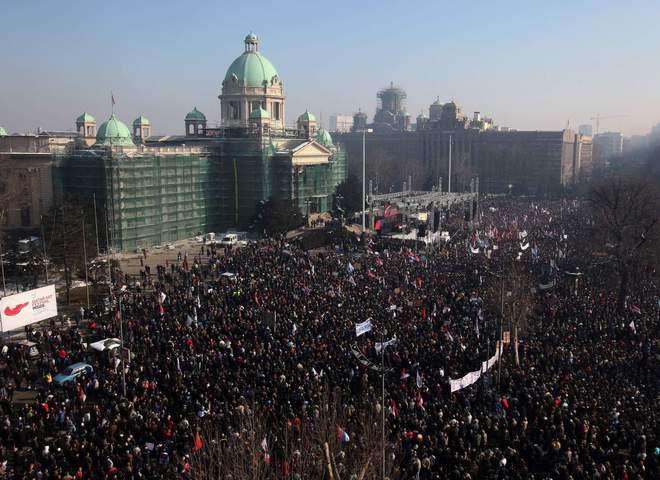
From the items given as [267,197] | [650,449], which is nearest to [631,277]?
[650,449]

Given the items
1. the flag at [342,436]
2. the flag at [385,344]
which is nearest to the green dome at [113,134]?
the flag at [385,344]

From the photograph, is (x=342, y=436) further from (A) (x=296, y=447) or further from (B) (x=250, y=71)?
(B) (x=250, y=71)

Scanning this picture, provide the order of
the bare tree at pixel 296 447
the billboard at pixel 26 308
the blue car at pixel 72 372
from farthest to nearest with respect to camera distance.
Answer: the billboard at pixel 26 308 < the blue car at pixel 72 372 < the bare tree at pixel 296 447

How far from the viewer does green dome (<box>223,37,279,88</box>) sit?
71.0 m

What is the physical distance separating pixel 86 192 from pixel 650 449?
43523 mm

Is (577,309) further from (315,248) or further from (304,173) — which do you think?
(304,173)

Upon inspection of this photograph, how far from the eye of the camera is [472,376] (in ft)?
66.7

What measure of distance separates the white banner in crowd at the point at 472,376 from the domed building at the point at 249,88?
51992 mm

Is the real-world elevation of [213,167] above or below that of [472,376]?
above

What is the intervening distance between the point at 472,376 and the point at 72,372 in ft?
44.4

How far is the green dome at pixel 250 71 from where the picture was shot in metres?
71.0

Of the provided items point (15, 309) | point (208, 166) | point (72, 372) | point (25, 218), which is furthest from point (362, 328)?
point (208, 166)

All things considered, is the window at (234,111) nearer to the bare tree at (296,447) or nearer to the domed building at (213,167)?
the domed building at (213,167)

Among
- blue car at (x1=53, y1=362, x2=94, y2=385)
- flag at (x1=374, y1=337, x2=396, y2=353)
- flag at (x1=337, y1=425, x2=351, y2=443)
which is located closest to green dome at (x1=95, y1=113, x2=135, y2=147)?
blue car at (x1=53, y1=362, x2=94, y2=385)
